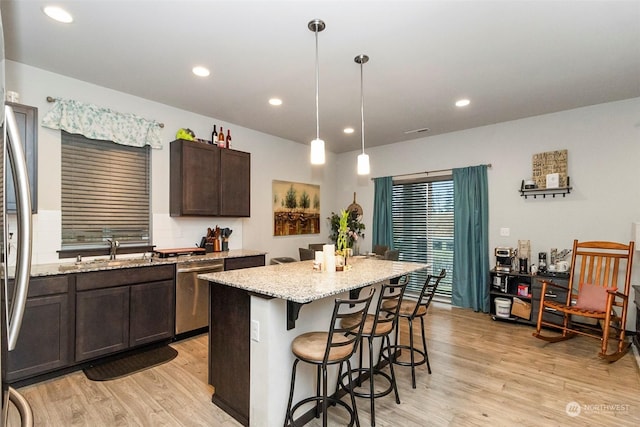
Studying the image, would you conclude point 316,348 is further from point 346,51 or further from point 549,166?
point 549,166

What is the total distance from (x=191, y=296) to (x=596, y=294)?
14.6ft

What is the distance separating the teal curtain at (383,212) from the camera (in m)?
5.78

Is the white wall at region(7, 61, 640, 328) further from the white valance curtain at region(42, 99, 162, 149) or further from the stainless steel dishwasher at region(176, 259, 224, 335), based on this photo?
the stainless steel dishwasher at region(176, 259, 224, 335)

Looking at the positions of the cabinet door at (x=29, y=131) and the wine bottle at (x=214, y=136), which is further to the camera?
the wine bottle at (x=214, y=136)

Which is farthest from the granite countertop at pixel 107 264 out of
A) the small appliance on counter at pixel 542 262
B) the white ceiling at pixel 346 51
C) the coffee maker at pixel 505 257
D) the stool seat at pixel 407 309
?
the small appliance on counter at pixel 542 262

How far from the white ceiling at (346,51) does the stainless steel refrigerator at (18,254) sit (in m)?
1.61

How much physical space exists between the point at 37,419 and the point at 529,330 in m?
4.83

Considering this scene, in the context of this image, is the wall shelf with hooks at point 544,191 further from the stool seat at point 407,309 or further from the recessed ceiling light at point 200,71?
the recessed ceiling light at point 200,71

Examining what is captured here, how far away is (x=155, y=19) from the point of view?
2262 mm

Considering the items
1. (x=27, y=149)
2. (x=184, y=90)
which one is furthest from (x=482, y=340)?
(x=27, y=149)

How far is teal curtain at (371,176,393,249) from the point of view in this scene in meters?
5.78

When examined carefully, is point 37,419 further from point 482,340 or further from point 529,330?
point 529,330

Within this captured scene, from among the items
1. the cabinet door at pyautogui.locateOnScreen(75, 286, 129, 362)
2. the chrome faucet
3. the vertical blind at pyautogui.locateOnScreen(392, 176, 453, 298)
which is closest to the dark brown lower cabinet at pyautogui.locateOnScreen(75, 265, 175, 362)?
the cabinet door at pyautogui.locateOnScreen(75, 286, 129, 362)

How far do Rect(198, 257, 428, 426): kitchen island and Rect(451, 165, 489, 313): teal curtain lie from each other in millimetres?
2831
